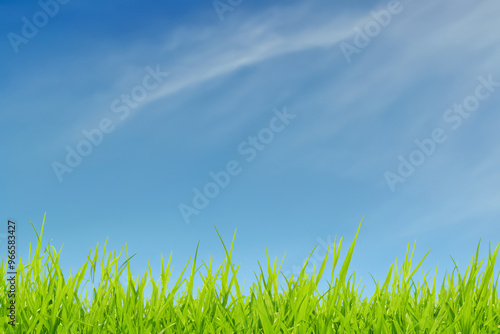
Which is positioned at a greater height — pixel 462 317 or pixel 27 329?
pixel 27 329

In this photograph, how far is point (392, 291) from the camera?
145 inches

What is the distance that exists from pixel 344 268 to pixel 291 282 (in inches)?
17.4

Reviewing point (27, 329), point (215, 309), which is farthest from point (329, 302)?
point (27, 329)

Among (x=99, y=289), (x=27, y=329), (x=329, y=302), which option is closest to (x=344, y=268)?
(x=329, y=302)

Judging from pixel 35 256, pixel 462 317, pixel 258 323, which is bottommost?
pixel 462 317

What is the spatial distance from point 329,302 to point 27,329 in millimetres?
1891

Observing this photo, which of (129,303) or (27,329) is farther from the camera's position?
(129,303)

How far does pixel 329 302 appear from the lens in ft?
11.0

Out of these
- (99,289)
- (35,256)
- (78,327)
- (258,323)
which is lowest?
(258,323)

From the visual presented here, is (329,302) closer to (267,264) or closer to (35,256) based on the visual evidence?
(267,264)

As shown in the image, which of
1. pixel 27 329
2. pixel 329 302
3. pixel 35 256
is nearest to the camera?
pixel 27 329

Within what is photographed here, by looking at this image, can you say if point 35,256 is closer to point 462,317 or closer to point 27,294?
point 27,294

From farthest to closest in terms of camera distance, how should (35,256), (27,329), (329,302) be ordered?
(35,256) < (329,302) < (27,329)

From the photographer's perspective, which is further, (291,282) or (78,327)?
(291,282)
